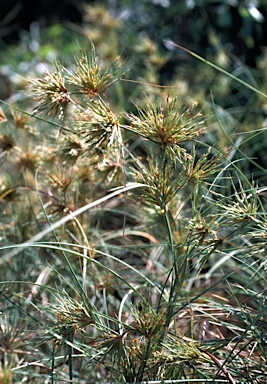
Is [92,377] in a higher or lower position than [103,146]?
lower

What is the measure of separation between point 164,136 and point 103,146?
0.32 ft

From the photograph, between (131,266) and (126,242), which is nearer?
(131,266)

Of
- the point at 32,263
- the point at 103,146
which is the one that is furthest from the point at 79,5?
the point at 103,146

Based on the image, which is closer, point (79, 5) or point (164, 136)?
point (164, 136)

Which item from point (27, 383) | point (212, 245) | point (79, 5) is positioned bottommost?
point (27, 383)

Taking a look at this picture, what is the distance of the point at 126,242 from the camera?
49.3 inches

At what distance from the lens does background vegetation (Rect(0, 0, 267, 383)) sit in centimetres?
73

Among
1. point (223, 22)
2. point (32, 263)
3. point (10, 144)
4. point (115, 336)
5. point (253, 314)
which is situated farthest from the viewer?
point (223, 22)

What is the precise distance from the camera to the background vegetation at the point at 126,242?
2.38 feet

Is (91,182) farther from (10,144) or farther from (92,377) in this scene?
(92,377)

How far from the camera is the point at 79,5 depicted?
2951 millimetres

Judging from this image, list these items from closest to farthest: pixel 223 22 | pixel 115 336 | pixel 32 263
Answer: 1. pixel 115 336
2. pixel 32 263
3. pixel 223 22

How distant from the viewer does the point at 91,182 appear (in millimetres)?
1046

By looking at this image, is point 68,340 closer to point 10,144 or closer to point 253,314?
point 253,314
